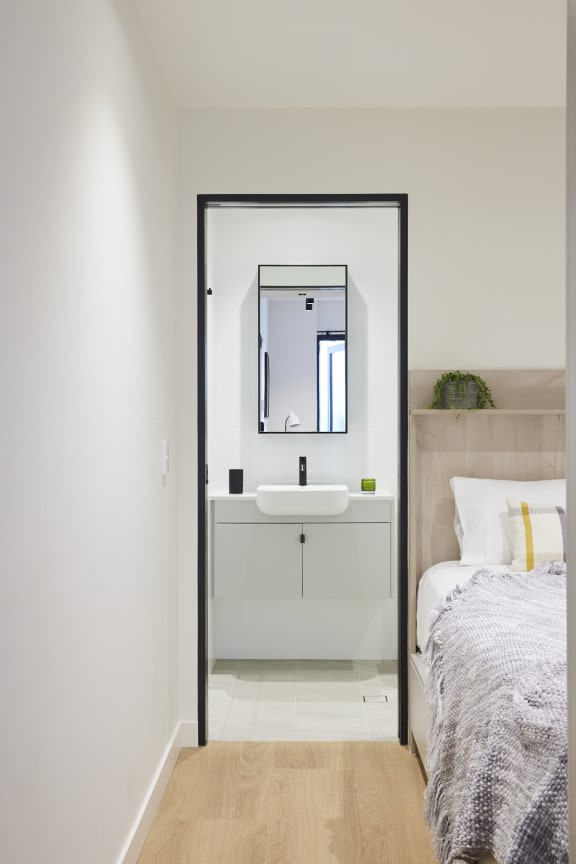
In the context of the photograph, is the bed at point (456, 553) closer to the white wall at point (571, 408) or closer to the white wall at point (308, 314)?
the white wall at point (571, 408)

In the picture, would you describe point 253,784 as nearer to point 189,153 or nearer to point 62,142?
point 62,142

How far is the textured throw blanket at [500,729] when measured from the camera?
4.44 feet

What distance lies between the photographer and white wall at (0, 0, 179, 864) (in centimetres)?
129

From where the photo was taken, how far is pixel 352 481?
4.27 meters

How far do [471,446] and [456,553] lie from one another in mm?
473

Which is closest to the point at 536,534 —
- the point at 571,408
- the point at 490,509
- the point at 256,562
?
the point at 490,509

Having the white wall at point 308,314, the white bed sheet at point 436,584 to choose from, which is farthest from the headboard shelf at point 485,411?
the white wall at point 308,314

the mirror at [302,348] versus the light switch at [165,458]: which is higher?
the mirror at [302,348]

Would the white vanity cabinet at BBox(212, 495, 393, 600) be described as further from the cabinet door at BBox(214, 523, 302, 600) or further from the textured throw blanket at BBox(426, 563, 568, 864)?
the textured throw blanket at BBox(426, 563, 568, 864)

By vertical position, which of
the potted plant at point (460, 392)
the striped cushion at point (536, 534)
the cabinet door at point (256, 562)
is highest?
the potted plant at point (460, 392)

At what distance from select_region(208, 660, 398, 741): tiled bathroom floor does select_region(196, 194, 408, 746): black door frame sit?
0.80 ft

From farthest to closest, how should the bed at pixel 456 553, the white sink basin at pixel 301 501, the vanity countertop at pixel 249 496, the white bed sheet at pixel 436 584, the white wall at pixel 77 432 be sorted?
the vanity countertop at pixel 249 496
the white sink basin at pixel 301 501
the white bed sheet at pixel 436 584
the bed at pixel 456 553
the white wall at pixel 77 432

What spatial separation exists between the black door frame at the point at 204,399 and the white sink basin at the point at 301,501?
0.71 m

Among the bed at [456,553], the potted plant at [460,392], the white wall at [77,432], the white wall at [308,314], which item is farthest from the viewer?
the white wall at [308,314]
